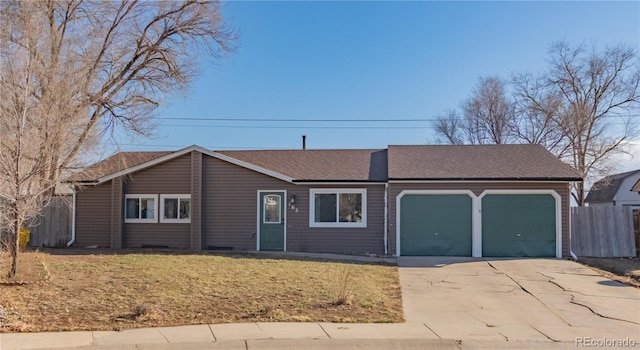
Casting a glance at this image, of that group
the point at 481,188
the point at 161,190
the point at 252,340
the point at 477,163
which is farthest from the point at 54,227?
the point at 477,163

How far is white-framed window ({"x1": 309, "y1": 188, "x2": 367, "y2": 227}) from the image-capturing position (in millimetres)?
17469

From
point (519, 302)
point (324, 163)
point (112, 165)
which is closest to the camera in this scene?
point (519, 302)

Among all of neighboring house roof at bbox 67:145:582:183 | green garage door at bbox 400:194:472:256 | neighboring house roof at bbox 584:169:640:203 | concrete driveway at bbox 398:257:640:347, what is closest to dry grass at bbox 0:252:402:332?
concrete driveway at bbox 398:257:640:347

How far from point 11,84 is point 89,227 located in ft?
29.3

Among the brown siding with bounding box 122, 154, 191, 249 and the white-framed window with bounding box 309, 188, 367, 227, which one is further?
the brown siding with bounding box 122, 154, 191, 249

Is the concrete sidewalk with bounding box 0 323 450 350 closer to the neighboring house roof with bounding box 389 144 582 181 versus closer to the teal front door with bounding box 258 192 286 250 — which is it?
the neighboring house roof with bounding box 389 144 582 181

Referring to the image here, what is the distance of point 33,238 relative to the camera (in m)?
18.9

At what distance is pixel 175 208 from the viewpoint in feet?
59.7

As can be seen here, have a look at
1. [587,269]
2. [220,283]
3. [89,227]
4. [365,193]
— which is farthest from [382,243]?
[89,227]

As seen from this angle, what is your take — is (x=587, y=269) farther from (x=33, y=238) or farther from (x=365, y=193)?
(x=33, y=238)

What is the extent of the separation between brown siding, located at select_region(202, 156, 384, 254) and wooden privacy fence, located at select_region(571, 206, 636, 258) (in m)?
7.08

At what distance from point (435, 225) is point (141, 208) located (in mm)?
10303

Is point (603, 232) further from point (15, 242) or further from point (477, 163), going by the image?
point (15, 242)

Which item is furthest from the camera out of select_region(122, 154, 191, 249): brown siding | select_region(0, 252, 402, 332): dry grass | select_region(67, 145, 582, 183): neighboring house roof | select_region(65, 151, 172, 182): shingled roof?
select_region(122, 154, 191, 249): brown siding
